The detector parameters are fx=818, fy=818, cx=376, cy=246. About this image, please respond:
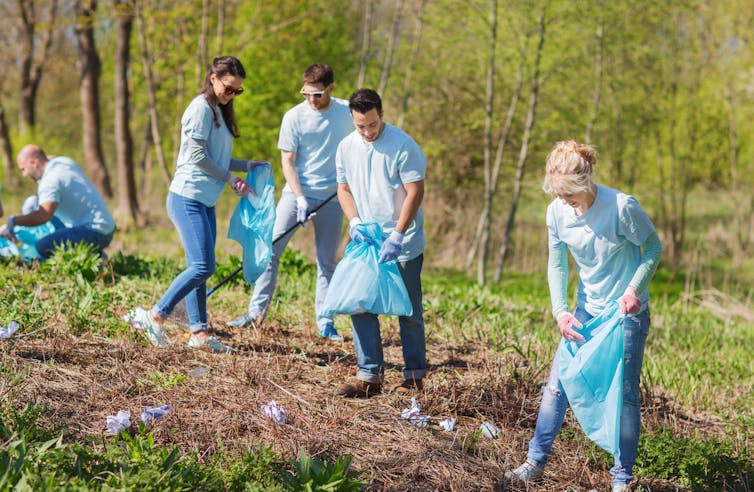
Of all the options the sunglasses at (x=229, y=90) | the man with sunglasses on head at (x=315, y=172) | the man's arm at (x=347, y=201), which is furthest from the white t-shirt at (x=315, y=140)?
the man's arm at (x=347, y=201)

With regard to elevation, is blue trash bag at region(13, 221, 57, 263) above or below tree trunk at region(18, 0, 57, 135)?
below

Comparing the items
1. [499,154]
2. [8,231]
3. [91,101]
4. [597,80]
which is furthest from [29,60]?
[8,231]

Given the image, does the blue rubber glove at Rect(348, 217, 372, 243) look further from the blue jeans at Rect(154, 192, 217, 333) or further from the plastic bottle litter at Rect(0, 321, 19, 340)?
the plastic bottle litter at Rect(0, 321, 19, 340)

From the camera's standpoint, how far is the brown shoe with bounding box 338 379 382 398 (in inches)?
171

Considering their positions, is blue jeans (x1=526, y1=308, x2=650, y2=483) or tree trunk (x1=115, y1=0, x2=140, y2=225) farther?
tree trunk (x1=115, y1=0, x2=140, y2=225)

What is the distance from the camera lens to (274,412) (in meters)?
3.79

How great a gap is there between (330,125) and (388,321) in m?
1.58

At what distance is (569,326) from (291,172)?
8.27 feet

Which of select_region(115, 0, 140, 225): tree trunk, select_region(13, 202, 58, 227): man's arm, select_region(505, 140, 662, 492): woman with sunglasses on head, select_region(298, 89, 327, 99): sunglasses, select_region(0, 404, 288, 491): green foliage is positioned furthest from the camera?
select_region(115, 0, 140, 225): tree trunk

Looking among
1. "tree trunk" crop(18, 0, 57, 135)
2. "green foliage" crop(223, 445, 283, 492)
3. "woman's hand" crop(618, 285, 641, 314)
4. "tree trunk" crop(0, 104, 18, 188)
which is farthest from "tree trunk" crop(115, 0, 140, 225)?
"woman's hand" crop(618, 285, 641, 314)

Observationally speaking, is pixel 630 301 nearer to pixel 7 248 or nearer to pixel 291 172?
pixel 291 172

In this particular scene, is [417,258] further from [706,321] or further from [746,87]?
[746,87]

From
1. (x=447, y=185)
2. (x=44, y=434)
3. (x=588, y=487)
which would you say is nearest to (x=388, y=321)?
(x=588, y=487)

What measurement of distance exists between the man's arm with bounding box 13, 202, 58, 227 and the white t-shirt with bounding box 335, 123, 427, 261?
3.15 meters
